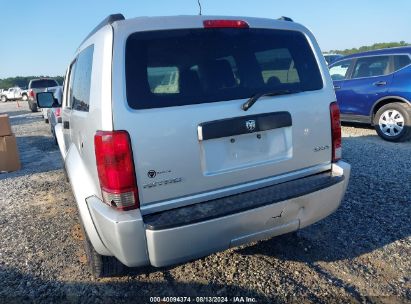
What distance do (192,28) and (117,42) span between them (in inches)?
21.1

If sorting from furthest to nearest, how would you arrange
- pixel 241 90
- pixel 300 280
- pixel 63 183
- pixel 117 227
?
pixel 63 183, pixel 300 280, pixel 241 90, pixel 117 227

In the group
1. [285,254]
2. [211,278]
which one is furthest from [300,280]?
[211,278]

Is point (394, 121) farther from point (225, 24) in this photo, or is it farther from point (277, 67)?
point (225, 24)

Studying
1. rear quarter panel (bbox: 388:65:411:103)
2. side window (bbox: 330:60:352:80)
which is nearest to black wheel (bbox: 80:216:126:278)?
rear quarter panel (bbox: 388:65:411:103)

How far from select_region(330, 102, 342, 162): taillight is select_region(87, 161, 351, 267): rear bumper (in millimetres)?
403

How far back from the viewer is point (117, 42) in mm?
2150

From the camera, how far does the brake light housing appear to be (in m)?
2.44

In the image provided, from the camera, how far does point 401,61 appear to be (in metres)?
7.04

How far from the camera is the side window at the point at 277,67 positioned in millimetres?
2646

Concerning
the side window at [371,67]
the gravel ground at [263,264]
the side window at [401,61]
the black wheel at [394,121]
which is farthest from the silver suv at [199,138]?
the side window at [371,67]

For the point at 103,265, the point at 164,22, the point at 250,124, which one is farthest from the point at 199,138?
the point at 103,265

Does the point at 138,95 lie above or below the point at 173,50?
below

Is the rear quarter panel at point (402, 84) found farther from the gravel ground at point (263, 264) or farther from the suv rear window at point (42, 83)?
the suv rear window at point (42, 83)

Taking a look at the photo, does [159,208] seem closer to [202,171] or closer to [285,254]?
[202,171]
